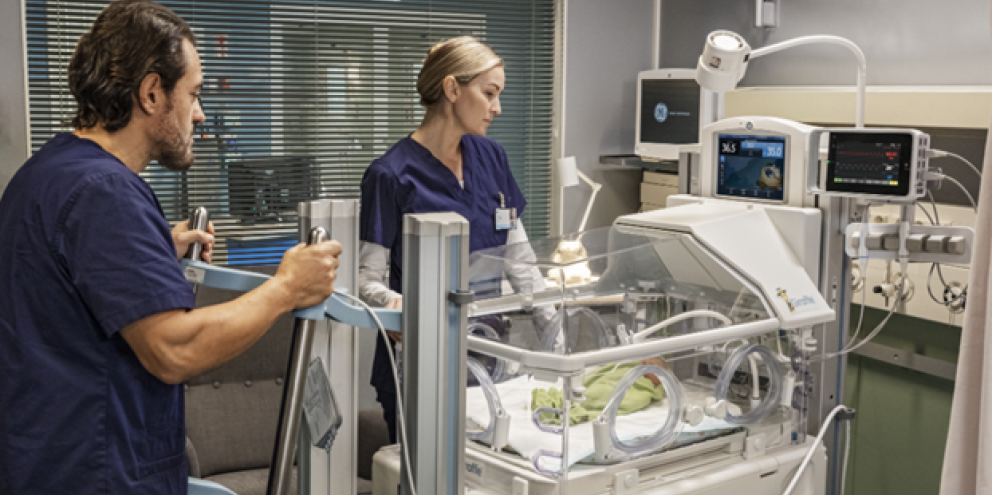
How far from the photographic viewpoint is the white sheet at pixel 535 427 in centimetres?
177

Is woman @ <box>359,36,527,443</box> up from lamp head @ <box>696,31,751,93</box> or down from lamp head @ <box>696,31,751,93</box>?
down

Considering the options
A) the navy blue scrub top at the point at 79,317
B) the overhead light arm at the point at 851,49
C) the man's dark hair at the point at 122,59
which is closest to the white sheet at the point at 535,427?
the navy blue scrub top at the point at 79,317

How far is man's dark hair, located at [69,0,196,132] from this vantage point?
55.4 inches

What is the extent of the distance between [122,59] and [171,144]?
5.7 inches

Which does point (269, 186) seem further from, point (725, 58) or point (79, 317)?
point (79, 317)

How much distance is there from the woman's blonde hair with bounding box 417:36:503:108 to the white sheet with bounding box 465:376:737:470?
83 centimetres

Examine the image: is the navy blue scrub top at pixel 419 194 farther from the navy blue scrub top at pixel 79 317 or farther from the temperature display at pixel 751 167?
the navy blue scrub top at pixel 79 317

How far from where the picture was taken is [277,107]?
12.5ft

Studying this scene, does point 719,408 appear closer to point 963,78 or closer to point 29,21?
point 963,78

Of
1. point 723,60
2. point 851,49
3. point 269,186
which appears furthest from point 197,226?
point 269,186

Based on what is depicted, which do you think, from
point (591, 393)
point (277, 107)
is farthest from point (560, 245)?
point (277, 107)

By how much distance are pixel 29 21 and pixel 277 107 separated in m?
0.94

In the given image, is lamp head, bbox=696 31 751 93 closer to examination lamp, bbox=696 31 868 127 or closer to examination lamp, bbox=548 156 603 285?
examination lamp, bbox=696 31 868 127

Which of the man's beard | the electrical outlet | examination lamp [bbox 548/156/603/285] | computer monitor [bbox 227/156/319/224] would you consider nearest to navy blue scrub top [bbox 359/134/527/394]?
examination lamp [bbox 548/156/603/285]
